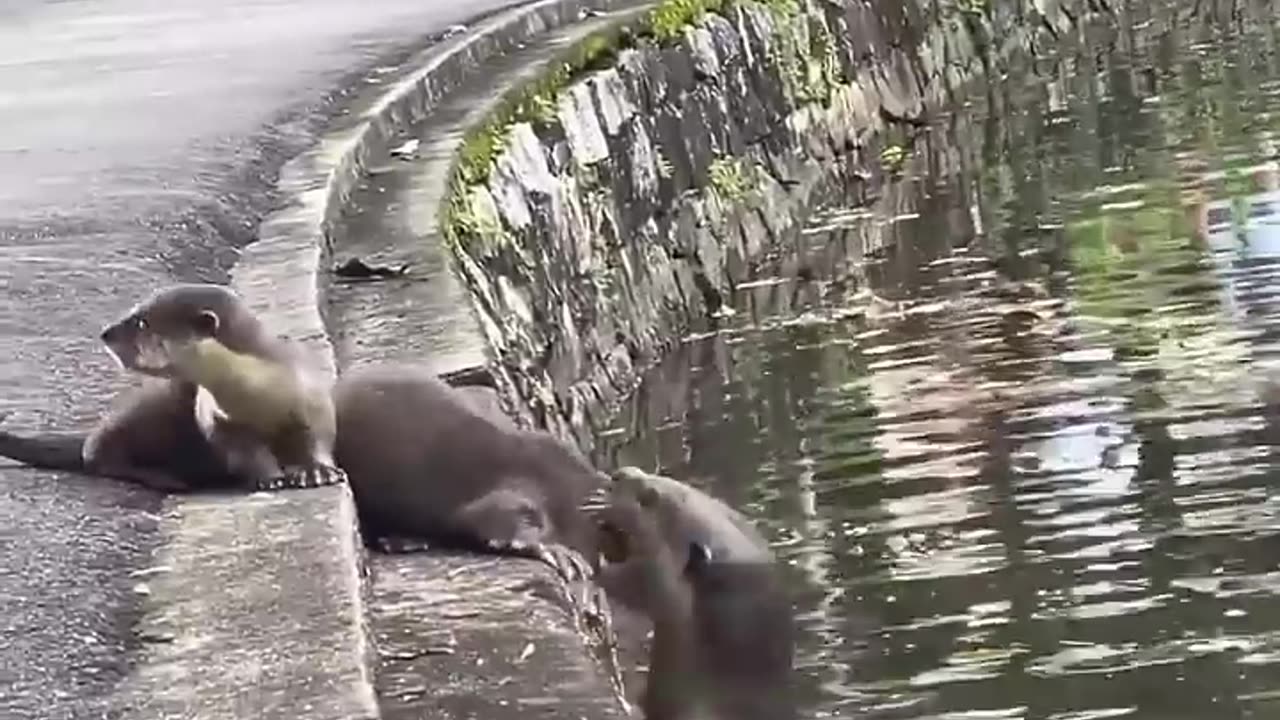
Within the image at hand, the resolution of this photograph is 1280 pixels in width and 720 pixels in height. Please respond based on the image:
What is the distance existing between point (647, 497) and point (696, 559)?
187mm

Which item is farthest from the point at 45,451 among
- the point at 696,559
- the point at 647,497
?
the point at 696,559

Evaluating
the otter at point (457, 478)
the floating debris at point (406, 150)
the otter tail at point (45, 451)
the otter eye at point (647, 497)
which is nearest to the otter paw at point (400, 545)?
the otter at point (457, 478)

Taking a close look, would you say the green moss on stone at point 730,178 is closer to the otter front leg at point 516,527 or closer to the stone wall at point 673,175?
the stone wall at point 673,175

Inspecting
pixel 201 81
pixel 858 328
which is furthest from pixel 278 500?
pixel 201 81

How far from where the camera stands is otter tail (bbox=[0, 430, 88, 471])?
4.88 metres

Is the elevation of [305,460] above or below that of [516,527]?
above

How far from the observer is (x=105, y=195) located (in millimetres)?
7730

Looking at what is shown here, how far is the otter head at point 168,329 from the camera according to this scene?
4.84m

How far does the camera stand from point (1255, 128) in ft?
40.4

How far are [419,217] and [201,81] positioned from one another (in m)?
3.17

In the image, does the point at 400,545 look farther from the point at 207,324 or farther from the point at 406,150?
the point at 406,150

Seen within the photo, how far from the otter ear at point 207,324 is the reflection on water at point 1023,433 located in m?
1.32

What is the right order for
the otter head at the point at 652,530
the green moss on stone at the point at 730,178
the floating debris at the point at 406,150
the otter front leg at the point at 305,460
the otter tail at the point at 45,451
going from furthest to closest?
the green moss on stone at the point at 730,178 < the floating debris at the point at 406,150 < the otter tail at the point at 45,451 < the otter head at the point at 652,530 < the otter front leg at the point at 305,460

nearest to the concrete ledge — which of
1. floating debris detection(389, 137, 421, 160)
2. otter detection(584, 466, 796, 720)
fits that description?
otter detection(584, 466, 796, 720)
